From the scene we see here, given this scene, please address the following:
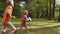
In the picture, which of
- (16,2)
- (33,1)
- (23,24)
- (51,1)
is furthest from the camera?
(33,1)

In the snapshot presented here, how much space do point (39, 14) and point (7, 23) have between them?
29690 mm

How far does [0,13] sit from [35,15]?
6.20m

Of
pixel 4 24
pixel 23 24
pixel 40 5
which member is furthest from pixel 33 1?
pixel 4 24

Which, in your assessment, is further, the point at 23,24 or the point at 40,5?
the point at 40,5

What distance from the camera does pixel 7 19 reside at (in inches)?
336

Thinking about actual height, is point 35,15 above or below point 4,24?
below

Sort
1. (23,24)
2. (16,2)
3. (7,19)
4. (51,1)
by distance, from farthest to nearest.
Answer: (16,2) < (51,1) < (23,24) < (7,19)

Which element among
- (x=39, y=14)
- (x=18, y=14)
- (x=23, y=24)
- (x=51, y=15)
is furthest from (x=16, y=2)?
(x=23, y=24)

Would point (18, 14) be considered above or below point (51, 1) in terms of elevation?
below

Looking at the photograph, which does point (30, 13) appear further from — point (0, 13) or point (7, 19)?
point (7, 19)

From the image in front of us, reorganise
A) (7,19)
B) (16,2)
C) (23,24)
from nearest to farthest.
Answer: (7,19) < (23,24) < (16,2)

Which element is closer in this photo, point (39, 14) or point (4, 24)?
point (4, 24)

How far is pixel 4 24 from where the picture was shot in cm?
866

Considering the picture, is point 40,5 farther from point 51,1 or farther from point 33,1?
point 51,1
